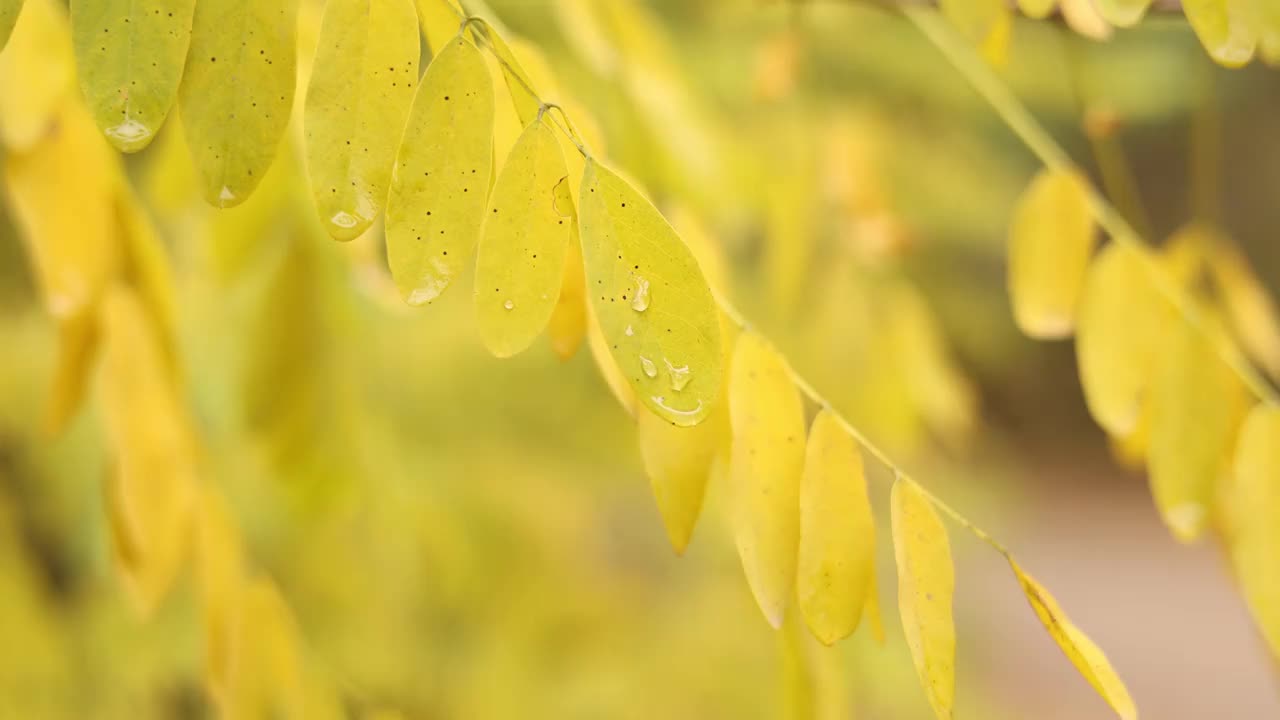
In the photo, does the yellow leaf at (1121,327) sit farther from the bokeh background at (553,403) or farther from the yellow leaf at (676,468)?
the yellow leaf at (676,468)

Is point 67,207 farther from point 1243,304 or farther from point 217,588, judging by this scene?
point 1243,304

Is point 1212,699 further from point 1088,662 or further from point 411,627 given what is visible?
point 1088,662

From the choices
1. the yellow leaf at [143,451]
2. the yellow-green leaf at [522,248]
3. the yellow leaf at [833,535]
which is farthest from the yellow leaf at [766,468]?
the yellow leaf at [143,451]

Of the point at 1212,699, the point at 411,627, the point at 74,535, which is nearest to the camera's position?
the point at 74,535

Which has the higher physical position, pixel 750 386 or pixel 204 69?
pixel 204 69

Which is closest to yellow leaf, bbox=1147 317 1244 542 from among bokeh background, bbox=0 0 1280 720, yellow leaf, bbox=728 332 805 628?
bokeh background, bbox=0 0 1280 720

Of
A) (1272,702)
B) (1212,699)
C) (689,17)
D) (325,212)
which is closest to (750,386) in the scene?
(325,212)

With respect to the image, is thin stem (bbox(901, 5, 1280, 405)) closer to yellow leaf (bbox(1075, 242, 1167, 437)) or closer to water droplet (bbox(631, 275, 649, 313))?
yellow leaf (bbox(1075, 242, 1167, 437))
